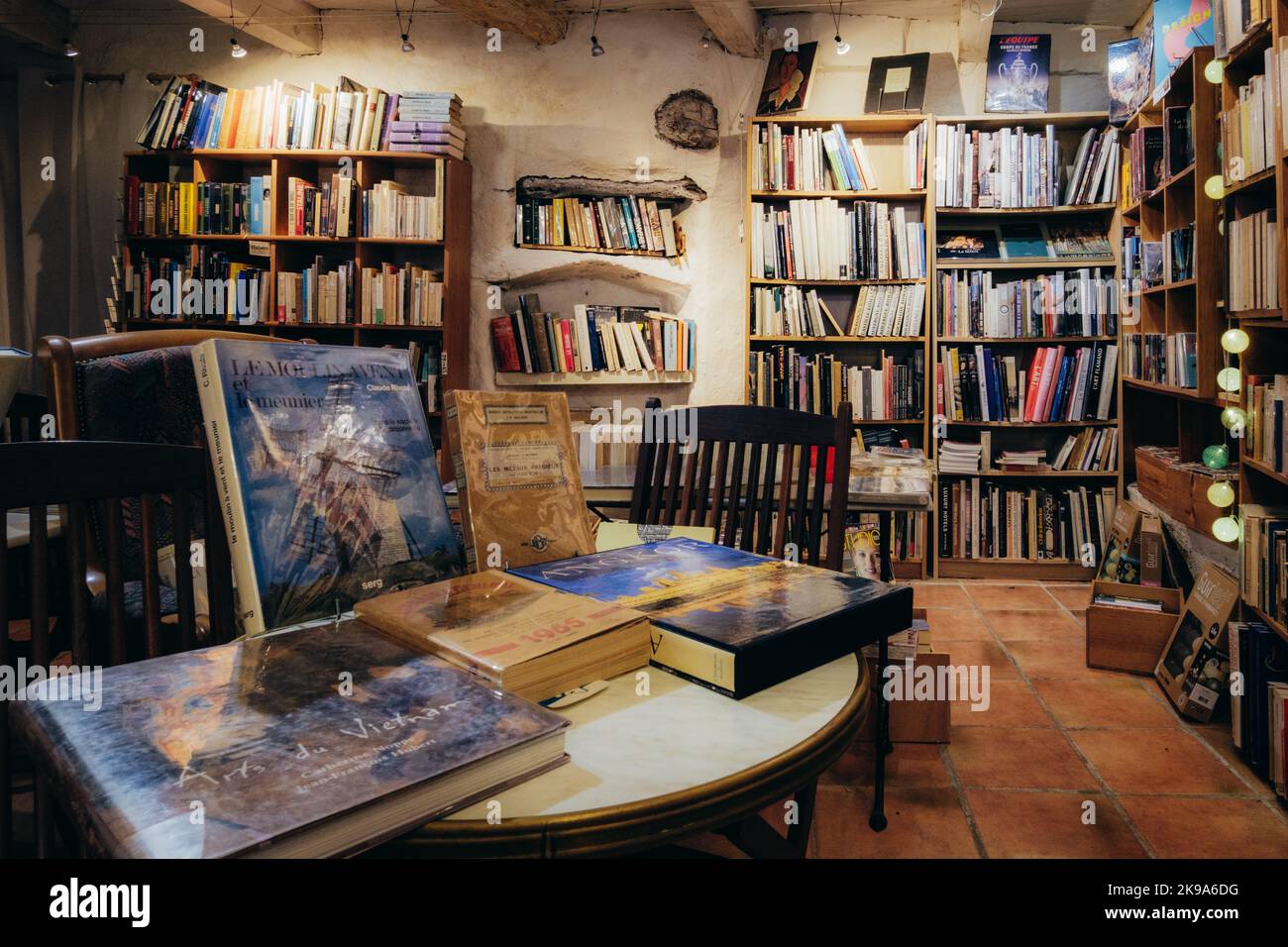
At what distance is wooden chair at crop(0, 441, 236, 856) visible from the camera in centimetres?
90

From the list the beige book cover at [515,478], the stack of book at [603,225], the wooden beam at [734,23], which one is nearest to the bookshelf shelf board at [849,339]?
the stack of book at [603,225]

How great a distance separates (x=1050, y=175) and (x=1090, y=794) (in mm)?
3111

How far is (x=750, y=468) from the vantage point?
4.90 ft

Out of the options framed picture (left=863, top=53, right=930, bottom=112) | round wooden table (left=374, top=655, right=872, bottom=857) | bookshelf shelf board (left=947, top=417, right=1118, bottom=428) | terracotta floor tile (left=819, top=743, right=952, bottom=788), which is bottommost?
terracotta floor tile (left=819, top=743, right=952, bottom=788)

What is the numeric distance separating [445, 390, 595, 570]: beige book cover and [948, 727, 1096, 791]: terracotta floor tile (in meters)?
1.64

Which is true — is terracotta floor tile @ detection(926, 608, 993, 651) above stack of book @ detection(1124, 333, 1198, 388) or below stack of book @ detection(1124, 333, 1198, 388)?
below

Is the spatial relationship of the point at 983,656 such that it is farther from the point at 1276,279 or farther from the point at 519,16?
the point at 519,16

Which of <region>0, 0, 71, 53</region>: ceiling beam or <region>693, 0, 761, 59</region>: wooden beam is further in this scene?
<region>0, 0, 71, 53</region>: ceiling beam

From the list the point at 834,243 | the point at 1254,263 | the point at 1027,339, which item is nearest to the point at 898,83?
the point at 834,243

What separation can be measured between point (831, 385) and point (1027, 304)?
1.03m

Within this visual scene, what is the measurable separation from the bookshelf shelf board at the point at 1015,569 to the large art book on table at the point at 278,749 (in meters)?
3.92

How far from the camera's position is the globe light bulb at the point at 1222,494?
8.32 ft

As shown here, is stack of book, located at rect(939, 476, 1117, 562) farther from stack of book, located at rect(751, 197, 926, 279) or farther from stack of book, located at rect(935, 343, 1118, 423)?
stack of book, located at rect(751, 197, 926, 279)

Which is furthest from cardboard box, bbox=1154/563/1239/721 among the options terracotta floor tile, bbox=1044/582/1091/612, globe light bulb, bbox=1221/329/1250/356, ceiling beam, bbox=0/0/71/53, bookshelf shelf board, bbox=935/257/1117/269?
ceiling beam, bbox=0/0/71/53
